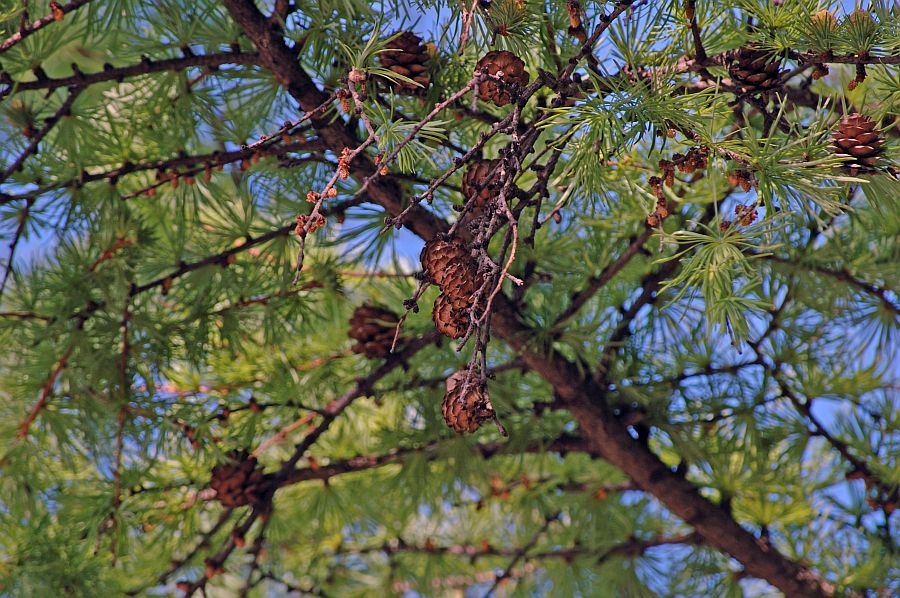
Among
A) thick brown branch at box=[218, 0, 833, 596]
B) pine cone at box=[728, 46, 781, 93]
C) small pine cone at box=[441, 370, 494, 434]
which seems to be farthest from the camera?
thick brown branch at box=[218, 0, 833, 596]

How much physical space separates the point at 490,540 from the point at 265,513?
18.0 inches

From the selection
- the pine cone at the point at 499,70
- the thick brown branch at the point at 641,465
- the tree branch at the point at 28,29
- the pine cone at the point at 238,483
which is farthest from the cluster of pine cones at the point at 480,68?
the pine cone at the point at 238,483

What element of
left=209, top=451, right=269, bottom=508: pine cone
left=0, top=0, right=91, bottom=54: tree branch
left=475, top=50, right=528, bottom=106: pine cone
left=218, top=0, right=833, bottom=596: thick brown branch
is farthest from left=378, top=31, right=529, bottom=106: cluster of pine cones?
left=209, top=451, right=269, bottom=508: pine cone

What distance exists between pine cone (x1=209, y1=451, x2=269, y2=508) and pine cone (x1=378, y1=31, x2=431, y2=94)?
1.10 feet

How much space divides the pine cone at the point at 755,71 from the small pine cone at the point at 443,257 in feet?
0.68

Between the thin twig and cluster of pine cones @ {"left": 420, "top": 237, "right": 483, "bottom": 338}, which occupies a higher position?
the thin twig

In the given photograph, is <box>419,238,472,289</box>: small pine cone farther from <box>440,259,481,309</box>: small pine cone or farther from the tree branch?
the tree branch

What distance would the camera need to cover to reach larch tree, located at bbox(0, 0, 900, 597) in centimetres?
52

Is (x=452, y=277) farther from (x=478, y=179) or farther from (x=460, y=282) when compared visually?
(x=478, y=179)

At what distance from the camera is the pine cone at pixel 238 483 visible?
2.40ft

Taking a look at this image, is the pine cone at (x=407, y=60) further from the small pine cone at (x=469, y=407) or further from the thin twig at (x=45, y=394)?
the thin twig at (x=45, y=394)

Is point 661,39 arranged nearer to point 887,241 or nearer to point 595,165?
point 595,165

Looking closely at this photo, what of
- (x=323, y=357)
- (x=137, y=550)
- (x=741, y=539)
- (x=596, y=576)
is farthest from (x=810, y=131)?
(x=137, y=550)

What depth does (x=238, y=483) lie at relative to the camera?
2.40 feet
